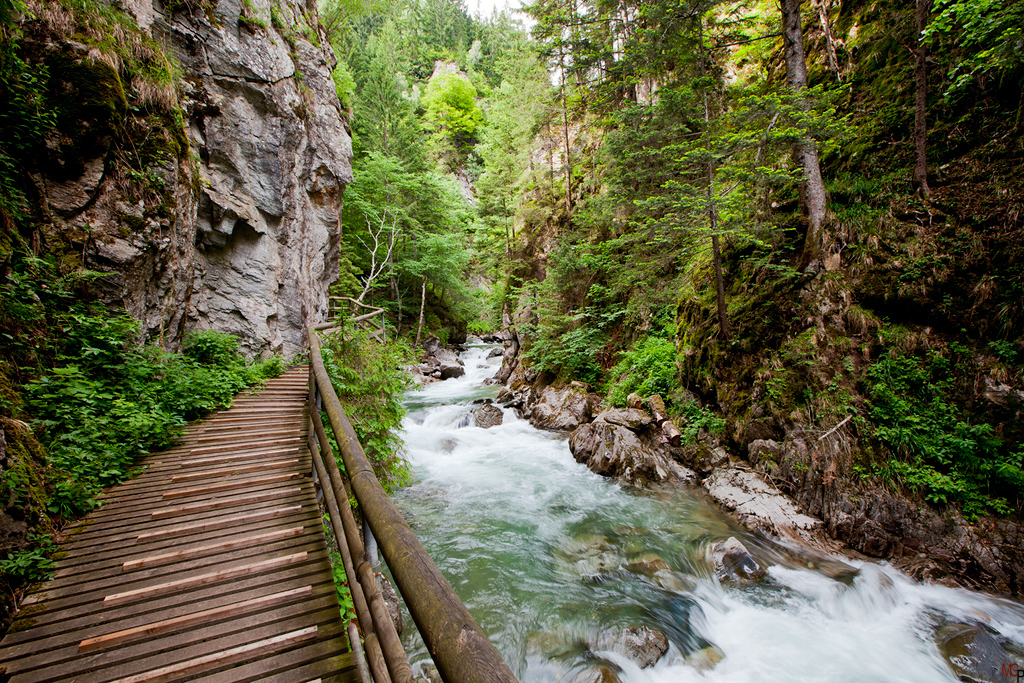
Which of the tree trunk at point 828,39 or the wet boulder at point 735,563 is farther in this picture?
the tree trunk at point 828,39

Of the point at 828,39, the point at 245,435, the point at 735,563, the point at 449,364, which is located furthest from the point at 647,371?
the point at 449,364

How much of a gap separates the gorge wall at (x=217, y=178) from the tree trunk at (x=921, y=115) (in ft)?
39.0

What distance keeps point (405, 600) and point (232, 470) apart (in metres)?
4.13

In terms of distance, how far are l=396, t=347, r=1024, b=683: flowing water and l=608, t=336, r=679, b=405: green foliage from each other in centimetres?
300

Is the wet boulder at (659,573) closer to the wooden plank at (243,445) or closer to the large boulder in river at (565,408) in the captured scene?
the wooden plank at (243,445)

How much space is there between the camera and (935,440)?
16.6 feet

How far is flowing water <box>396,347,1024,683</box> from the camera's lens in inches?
163

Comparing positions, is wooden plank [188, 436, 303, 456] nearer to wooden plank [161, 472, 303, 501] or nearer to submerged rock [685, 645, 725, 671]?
wooden plank [161, 472, 303, 501]

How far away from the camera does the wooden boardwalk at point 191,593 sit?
2070 mm

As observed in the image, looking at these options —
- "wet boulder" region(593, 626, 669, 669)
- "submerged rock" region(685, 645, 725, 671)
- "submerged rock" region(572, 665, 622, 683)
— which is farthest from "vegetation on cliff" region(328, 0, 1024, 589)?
"submerged rock" region(572, 665, 622, 683)

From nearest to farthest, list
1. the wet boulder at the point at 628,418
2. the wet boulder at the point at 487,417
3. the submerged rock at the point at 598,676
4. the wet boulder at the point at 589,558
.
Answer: the submerged rock at the point at 598,676 < the wet boulder at the point at 589,558 < the wet boulder at the point at 628,418 < the wet boulder at the point at 487,417

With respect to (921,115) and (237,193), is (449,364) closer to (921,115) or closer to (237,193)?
(237,193)

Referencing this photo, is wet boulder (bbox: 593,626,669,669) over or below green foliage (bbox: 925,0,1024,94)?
below

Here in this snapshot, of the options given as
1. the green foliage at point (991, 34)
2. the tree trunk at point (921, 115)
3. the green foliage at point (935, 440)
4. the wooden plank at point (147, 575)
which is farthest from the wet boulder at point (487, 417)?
the green foliage at point (991, 34)
